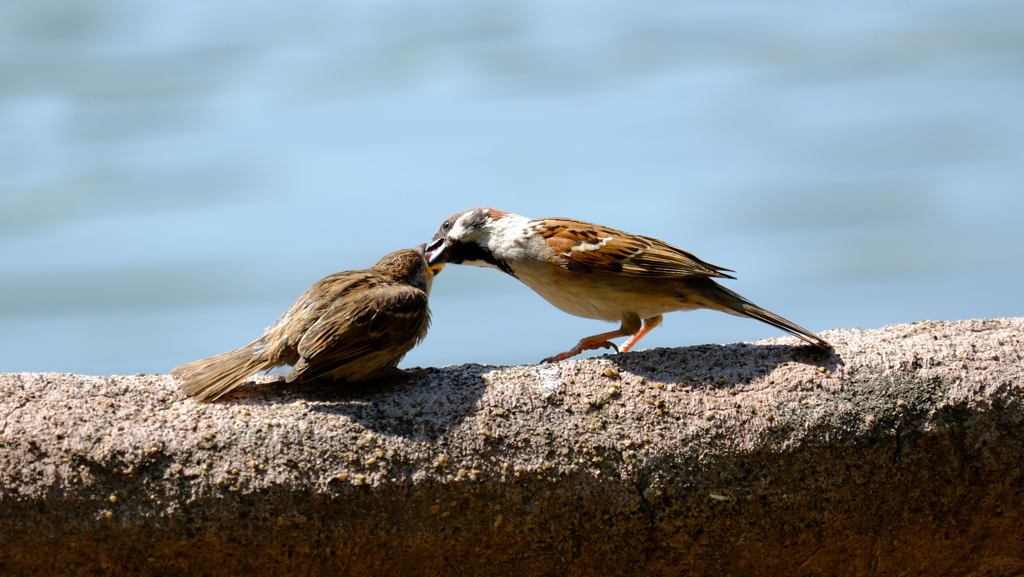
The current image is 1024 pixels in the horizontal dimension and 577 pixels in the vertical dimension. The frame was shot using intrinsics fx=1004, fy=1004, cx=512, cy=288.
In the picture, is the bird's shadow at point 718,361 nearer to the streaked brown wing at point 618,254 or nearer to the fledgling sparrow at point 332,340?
the streaked brown wing at point 618,254

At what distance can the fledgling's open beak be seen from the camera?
4832 millimetres

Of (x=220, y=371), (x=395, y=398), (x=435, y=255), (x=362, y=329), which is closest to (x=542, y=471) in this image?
(x=395, y=398)

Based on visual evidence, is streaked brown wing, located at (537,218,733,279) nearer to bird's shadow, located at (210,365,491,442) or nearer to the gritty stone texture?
the gritty stone texture

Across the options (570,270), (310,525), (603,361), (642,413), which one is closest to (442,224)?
(570,270)

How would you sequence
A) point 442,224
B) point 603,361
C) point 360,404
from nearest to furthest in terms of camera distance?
1. point 360,404
2. point 603,361
3. point 442,224

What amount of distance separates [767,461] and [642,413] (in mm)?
462

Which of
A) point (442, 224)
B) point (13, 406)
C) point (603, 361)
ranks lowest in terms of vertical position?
point (13, 406)

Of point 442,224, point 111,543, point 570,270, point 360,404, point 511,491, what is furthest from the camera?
point 442,224

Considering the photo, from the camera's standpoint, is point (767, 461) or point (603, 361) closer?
point (767, 461)

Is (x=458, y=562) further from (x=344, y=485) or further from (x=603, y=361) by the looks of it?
(x=603, y=361)

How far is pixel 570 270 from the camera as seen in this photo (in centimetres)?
456

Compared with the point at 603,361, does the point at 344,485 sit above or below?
below

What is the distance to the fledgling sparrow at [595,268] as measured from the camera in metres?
4.43

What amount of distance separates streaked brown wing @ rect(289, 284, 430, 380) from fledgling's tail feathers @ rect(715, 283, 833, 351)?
136cm
